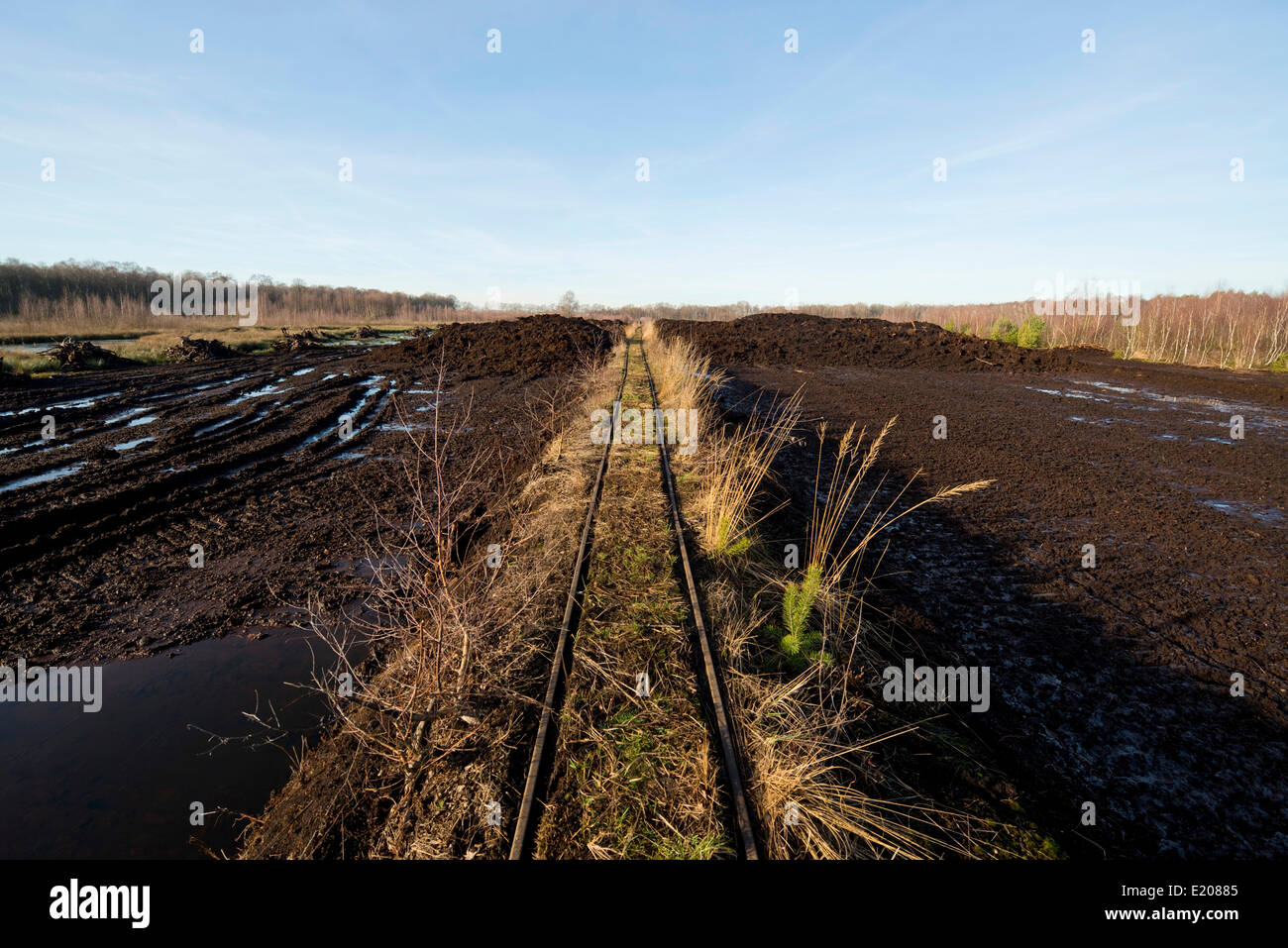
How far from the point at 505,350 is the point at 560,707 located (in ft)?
77.3

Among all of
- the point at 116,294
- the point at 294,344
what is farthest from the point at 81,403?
the point at 116,294

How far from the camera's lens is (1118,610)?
4.83 meters

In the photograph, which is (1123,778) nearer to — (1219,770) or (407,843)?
(1219,770)

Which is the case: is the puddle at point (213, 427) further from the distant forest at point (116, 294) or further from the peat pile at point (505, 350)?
the distant forest at point (116, 294)

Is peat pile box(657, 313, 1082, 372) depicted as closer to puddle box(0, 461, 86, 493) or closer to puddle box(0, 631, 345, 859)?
puddle box(0, 461, 86, 493)

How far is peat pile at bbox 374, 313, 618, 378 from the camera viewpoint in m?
21.8

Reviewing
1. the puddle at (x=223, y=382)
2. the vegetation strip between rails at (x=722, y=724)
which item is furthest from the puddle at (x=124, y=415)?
the vegetation strip between rails at (x=722, y=724)

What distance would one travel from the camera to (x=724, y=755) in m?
2.81

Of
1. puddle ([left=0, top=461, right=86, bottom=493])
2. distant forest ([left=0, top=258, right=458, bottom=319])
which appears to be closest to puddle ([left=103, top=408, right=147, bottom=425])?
puddle ([left=0, top=461, right=86, bottom=493])

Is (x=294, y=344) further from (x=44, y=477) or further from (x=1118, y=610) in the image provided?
(x=1118, y=610)

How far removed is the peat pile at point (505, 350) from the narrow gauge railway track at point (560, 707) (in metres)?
17.0
